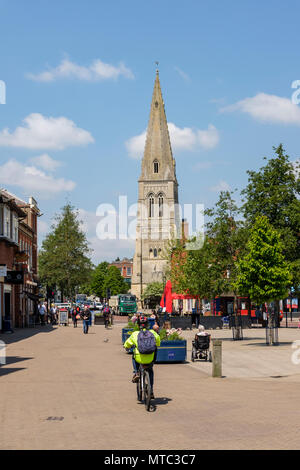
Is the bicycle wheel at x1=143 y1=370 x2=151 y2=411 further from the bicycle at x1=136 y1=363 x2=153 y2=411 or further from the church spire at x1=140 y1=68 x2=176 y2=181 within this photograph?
the church spire at x1=140 y1=68 x2=176 y2=181

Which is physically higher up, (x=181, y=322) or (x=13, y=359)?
(x=13, y=359)

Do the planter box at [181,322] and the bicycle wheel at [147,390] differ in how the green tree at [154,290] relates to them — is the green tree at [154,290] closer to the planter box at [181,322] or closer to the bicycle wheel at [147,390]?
the planter box at [181,322]

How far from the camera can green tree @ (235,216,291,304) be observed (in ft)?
89.3

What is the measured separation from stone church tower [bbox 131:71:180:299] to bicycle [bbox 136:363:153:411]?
122867 mm

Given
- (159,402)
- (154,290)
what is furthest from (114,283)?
(159,402)

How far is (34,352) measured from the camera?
84.9 feet

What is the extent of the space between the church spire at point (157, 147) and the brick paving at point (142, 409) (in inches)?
4692

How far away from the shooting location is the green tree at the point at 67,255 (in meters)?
75.2

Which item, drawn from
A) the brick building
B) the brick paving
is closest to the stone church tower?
the brick building

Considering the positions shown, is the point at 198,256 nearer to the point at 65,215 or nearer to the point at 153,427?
the point at 153,427

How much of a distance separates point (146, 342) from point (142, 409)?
1.33 metres

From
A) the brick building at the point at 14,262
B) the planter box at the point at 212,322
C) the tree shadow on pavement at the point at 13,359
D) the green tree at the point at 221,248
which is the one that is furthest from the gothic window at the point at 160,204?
the tree shadow on pavement at the point at 13,359

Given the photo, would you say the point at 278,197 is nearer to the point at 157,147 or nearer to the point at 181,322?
the point at 181,322

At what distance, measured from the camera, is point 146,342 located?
1271 cm
